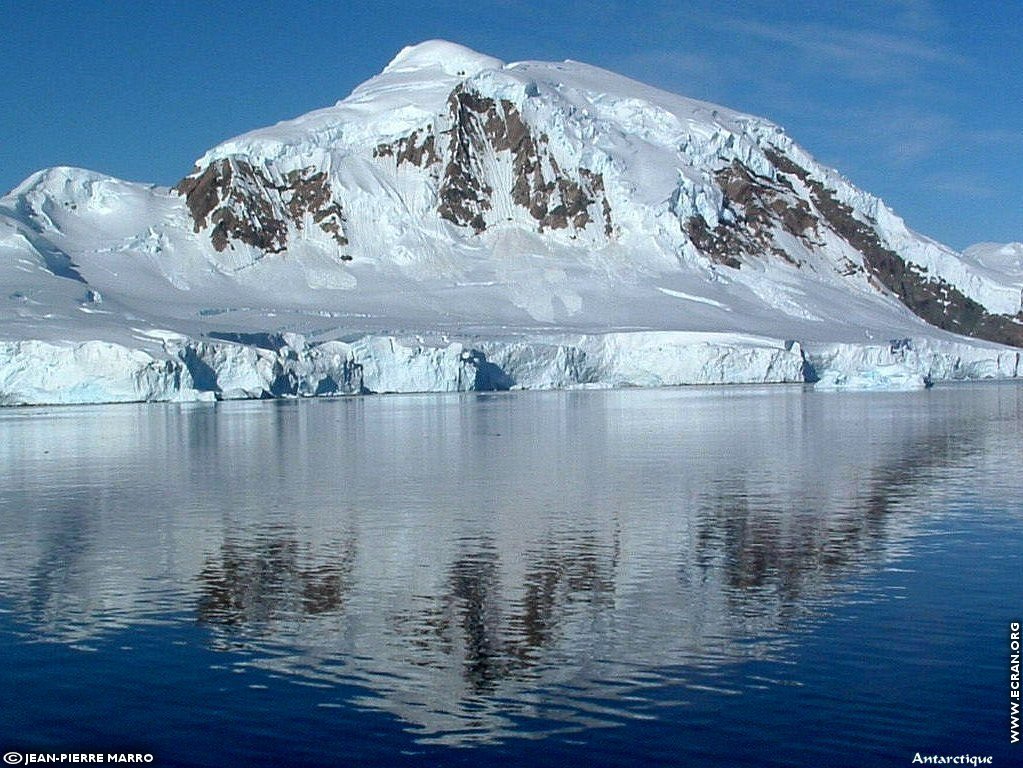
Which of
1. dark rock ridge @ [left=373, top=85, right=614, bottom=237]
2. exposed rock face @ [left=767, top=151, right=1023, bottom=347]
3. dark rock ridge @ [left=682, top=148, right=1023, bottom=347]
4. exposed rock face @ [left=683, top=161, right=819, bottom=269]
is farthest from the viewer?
exposed rock face @ [left=767, top=151, right=1023, bottom=347]

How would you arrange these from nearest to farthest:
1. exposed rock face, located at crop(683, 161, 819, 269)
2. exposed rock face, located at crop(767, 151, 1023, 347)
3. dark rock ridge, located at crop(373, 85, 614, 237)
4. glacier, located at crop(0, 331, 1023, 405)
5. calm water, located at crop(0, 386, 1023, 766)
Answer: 1. calm water, located at crop(0, 386, 1023, 766)
2. glacier, located at crop(0, 331, 1023, 405)
3. exposed rock face, located at crop(683, 161, 819, 269)
4. dark rock ridge, located at crop(373, 85, 614, 237)
5. exposed rock face, located at crop(767, 151, 1023, 347)

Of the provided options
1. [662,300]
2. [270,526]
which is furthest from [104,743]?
[662,300]

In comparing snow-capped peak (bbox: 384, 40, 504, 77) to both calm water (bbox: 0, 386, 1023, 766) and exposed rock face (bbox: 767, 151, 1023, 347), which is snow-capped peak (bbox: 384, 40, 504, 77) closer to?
exposed rock face (bbox: 767, 151, 1023, 347)

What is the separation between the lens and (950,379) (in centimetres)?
6969

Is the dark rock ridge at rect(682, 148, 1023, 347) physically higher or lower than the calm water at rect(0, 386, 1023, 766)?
higher

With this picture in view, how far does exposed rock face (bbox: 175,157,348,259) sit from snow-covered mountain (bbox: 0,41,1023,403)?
0.15 m

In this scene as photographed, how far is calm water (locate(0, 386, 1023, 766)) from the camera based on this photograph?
694cm

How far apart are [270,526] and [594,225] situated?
68.3 metres

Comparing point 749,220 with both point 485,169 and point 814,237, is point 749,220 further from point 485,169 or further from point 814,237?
point 485,169

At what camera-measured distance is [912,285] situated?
88625mm

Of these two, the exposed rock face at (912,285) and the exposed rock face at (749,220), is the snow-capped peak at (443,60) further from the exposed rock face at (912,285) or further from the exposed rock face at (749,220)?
the exposed rock face at (912,285)

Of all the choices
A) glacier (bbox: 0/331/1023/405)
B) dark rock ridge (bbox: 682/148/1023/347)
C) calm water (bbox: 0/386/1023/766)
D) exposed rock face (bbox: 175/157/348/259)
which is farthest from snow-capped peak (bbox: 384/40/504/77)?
calm water (bbox: 0/386/1023/766)

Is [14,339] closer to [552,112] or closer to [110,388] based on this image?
[110,388]

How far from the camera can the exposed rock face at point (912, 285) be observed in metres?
85.6
